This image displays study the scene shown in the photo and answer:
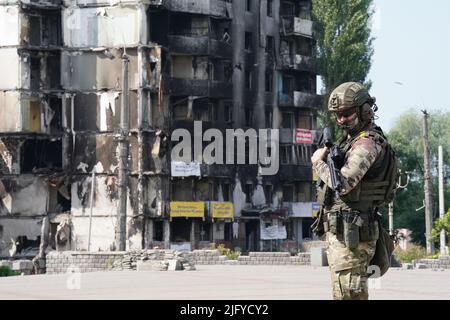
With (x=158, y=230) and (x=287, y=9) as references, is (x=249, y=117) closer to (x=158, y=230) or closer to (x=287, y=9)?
(x=287, y=9)

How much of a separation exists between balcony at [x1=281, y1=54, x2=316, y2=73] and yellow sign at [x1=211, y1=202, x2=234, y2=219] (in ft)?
→ 37.7

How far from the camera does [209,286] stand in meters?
25.2

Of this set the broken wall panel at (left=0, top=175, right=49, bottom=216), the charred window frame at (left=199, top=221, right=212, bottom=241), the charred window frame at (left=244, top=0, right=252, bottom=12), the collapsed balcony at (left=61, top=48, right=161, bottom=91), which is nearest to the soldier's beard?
the collapsed balcony at (left=61, top=48, right=161, bottom=91)

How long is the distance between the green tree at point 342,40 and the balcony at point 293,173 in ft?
17.9

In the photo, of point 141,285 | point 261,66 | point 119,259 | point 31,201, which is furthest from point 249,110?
point 141,285

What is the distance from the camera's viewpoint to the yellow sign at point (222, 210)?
263 feet

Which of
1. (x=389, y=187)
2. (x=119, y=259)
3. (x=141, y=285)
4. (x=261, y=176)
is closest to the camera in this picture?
(x=389, y=187)

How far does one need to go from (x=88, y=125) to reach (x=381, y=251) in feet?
226

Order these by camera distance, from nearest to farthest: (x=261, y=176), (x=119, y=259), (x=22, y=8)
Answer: (x=119, y=259)
(x=22, y=8)
(x=261, y=176)

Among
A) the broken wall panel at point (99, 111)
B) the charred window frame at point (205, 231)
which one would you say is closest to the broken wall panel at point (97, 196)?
the broken wall panel at point (99, 111)

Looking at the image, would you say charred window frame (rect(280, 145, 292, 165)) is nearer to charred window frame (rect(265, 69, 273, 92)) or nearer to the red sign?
the red sign

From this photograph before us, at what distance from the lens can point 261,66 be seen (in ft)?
282
